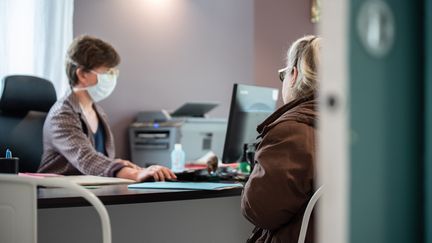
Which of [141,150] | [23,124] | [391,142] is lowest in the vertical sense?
[141,150]

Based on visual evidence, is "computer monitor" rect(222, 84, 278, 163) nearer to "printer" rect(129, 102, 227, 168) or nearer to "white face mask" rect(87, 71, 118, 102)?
"white face mask" rect(87, 71, 118, 102)

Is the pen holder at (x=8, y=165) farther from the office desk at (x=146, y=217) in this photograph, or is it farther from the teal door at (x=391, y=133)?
the teal door at (x=391, y=133)

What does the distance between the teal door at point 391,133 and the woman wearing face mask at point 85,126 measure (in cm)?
174

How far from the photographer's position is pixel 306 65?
1849 mm

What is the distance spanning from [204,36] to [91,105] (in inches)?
75.8

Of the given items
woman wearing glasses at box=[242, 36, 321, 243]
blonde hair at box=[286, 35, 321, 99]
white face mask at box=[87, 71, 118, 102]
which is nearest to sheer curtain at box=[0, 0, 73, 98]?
white face mask at box=[87, 71, 118, 102]

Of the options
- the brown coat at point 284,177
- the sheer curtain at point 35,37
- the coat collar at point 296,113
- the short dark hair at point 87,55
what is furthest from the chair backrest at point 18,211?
the sheer curtain at point 35,37

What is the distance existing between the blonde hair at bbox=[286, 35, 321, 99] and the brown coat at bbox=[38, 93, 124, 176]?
93 cm

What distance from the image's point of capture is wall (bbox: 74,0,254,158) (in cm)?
417

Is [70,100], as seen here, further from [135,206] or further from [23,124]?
[135,206]

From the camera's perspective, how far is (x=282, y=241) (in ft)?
5.40

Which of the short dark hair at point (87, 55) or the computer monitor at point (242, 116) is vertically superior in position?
the short dark hair at point (87, 55)

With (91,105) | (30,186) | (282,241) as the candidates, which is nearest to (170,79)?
(91,105)

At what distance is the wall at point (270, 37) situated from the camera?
493cm
